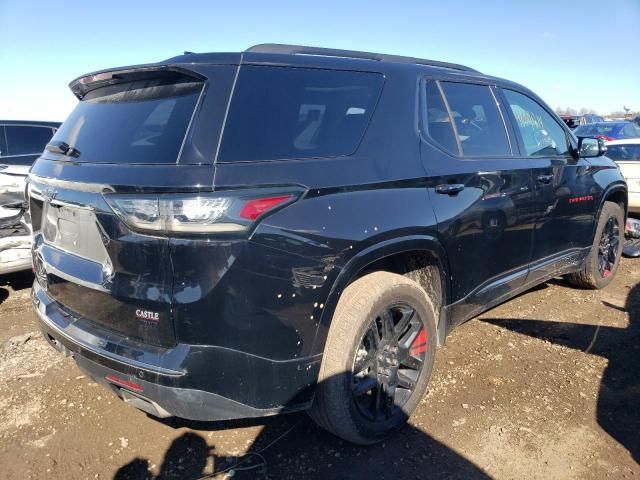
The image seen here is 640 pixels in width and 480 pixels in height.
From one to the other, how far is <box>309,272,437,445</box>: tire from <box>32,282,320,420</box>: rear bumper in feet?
0.52

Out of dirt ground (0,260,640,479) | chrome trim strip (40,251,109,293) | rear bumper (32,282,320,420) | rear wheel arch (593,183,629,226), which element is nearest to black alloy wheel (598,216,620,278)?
rear wheel arch (593,183,629,226)

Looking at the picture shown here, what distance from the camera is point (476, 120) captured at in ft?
11.0

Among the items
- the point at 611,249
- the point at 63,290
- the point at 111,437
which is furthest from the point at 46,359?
the point at 611,249

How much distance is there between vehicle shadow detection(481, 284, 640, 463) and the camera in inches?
112

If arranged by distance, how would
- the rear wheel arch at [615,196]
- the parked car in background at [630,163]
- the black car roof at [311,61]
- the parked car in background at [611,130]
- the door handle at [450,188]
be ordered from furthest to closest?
→ the parked car in background at [611,130]
the parked car in background at [630,163]
the rear wheel arch at [615,196]
the door handle at [450,188]
the black car roof at [311,61]

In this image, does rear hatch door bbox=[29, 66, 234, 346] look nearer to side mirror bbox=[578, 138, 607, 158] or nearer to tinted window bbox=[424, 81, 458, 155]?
tinted window bbox=[424, 81, 458, 155]

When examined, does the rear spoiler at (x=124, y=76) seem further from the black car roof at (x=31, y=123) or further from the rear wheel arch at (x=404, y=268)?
the black car roof at (x=31, y=123)

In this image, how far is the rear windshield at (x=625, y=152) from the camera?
8695mm

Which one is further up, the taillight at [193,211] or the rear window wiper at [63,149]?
the rear window wiper at [63,149]

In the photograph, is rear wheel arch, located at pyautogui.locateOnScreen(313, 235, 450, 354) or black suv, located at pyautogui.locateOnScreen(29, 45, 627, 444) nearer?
black suv, located at pyautogui.locateOnScreen(29, 45, 627, 444)

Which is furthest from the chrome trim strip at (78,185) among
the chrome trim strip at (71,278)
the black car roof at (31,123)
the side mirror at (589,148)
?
the black car roof at (31,123)

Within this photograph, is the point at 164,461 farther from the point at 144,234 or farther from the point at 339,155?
the point at 339,155

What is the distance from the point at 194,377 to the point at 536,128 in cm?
324

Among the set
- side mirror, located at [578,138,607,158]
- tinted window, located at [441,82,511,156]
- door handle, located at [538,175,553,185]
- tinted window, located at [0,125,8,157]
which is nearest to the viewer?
tinted window, located at [441,82,511,156]
